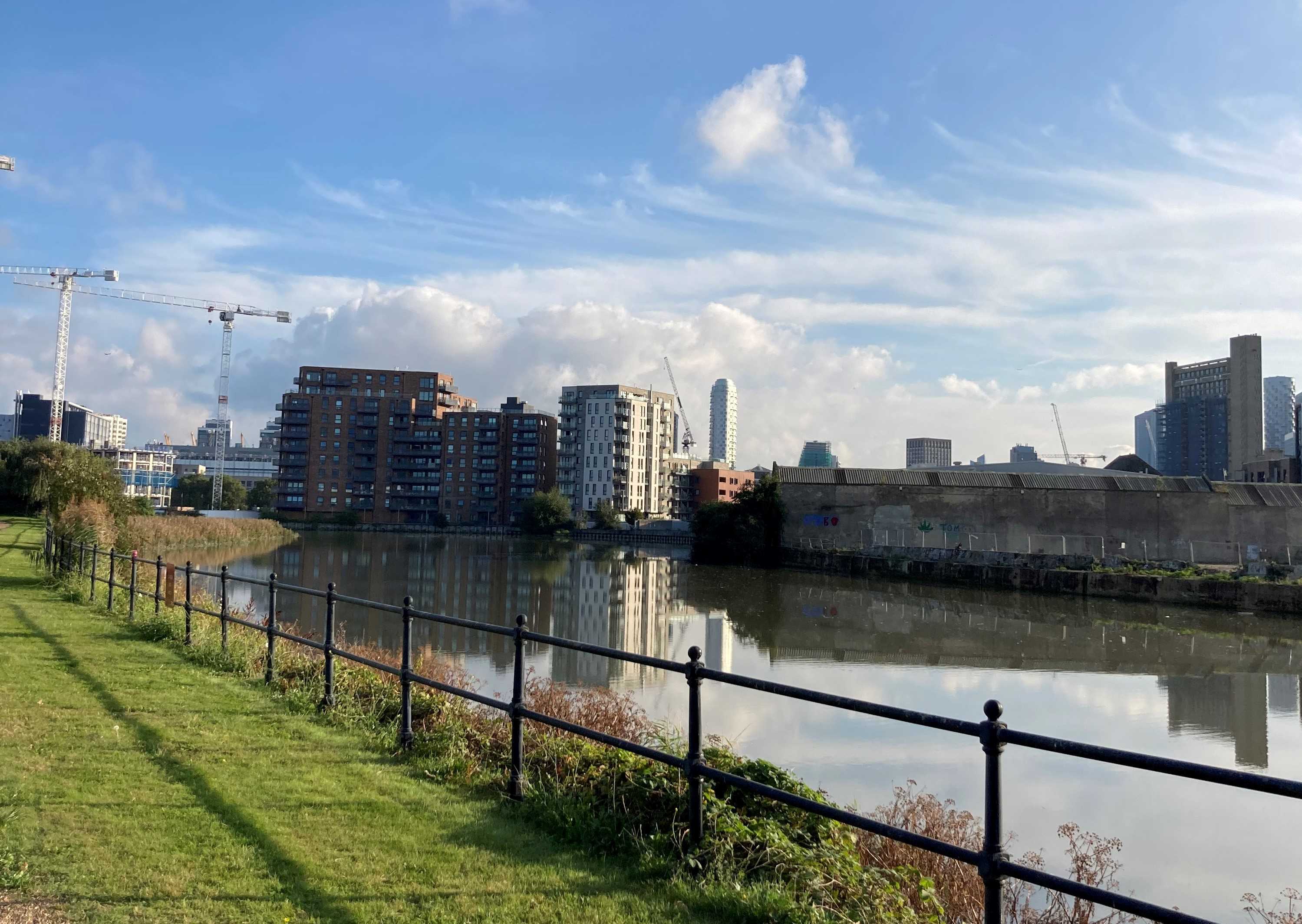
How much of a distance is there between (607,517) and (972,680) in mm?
92173

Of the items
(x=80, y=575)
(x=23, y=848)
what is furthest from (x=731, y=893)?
(x=80, y=575)

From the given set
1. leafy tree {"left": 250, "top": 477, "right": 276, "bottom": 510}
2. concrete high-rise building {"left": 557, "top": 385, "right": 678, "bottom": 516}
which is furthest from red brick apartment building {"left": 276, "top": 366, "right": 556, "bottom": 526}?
leafy tree {"left": 250, "top": 477, "right": 276, "bottom": 510}

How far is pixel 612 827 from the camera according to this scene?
5680 mm

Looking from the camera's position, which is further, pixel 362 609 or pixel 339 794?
pixel 362 609

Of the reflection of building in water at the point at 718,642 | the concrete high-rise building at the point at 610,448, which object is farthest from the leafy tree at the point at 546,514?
the reflection of building in water at the point at 718,642

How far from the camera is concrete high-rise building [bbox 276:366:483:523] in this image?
129 metres

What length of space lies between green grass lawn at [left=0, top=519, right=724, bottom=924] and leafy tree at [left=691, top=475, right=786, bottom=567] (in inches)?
2096

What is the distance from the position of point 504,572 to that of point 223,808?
1738 inches

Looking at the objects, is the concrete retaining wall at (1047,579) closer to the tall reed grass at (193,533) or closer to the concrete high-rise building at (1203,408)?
the tall reed grass at (193,533)

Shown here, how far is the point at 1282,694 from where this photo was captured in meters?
19.0

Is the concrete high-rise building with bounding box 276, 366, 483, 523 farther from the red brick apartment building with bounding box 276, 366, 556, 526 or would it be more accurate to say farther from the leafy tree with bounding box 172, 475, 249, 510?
the leafy tree with bounding box 172, 475, 249, 510

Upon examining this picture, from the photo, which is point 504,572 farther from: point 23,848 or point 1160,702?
point 23,848

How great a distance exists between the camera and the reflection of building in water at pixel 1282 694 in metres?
17.6

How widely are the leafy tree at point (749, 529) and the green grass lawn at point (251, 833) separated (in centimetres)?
5323
